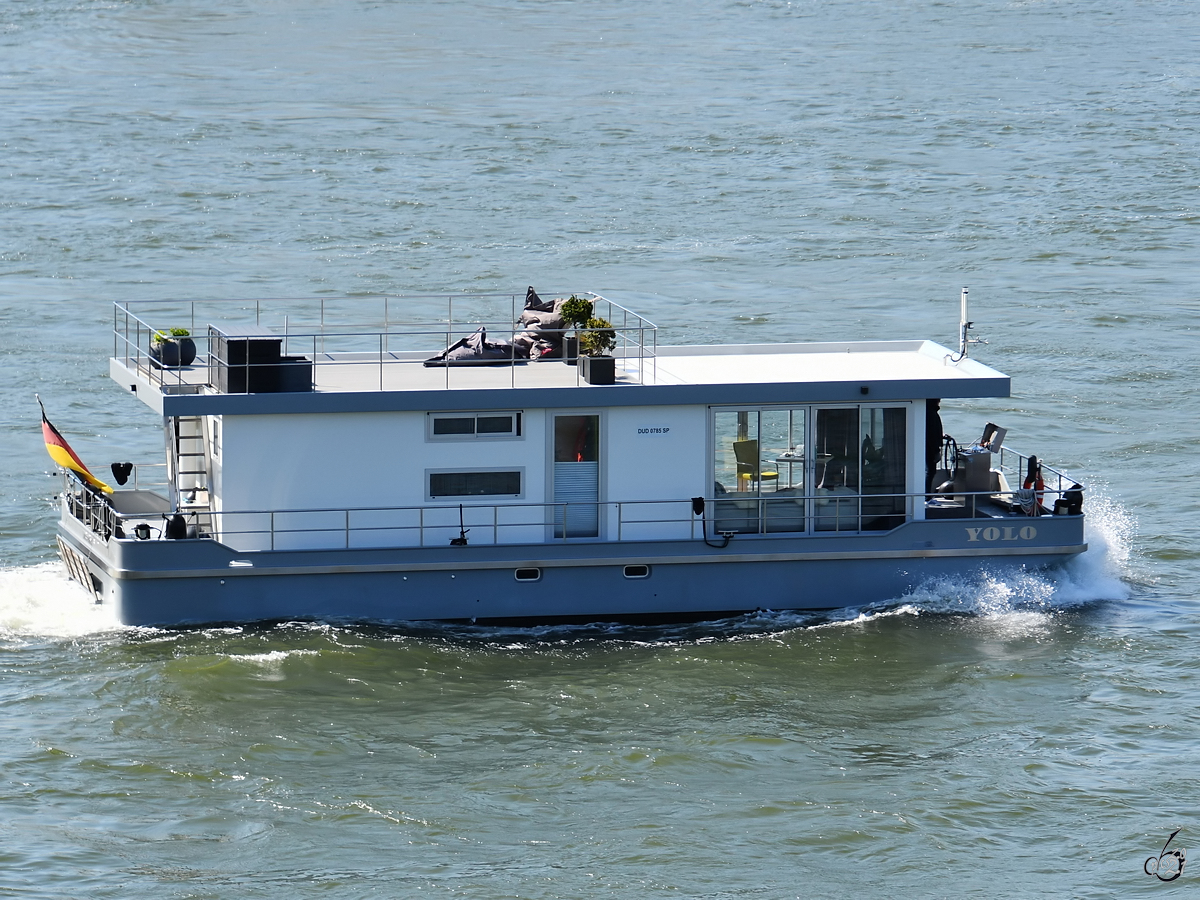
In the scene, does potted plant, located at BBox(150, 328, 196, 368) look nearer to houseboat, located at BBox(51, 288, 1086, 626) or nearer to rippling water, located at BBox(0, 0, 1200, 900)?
houseboat, located at BBox(51, 288, 1086, 626)

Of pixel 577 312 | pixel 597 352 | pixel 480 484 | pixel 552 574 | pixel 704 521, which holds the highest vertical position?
pixel 577 312

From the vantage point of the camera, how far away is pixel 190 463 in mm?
21125

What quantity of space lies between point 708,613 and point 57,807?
24.6ft

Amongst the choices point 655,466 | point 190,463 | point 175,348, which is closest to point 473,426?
point 655,466

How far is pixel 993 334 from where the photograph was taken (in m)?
35.1

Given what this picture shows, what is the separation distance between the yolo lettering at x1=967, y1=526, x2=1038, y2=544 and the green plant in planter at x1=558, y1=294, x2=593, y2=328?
195 inches

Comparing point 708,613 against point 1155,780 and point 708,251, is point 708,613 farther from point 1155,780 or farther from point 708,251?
point 708,251

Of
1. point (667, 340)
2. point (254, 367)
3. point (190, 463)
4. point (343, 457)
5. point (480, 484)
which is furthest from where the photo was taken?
point (667, 340)

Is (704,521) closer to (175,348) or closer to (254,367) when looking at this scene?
(254,367)

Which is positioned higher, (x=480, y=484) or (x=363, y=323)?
(x=363, y=323)

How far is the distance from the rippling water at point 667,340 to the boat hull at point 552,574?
30cm

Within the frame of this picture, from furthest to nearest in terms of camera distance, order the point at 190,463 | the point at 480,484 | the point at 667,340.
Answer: the point at 667,340, the point at 190,463, the point at 480,484

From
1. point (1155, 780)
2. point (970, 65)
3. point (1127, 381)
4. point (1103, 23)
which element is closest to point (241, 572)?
point (1155, 780)

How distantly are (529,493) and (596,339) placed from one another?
6.27ft
